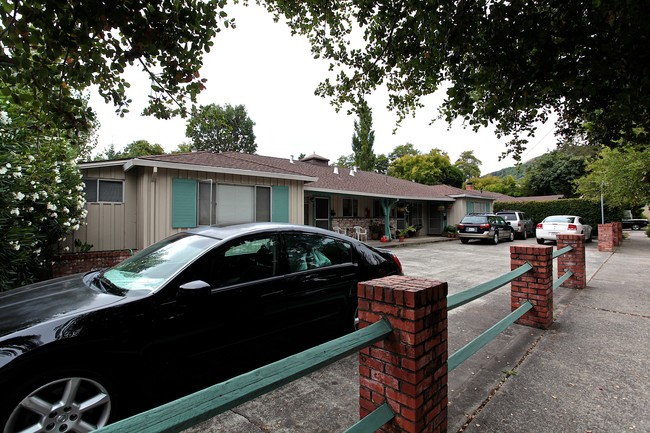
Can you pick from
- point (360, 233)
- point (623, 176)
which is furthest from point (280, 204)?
point (623, 176)

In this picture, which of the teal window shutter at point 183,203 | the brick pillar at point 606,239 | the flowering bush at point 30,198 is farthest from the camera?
the brick pillar at point 606,239

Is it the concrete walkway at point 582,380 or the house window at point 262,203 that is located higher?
the house window at point 262,203

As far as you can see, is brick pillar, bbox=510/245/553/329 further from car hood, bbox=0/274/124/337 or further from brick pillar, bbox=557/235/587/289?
car hood, bbox=0/274/124/337

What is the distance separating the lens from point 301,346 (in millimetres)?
3287

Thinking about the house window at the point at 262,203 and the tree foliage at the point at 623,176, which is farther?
the tree foliage at the point at 623,176

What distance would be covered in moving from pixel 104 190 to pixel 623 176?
20.4 meters

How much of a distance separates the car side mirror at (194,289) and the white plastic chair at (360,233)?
44.7 ft

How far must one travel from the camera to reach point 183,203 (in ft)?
29.7

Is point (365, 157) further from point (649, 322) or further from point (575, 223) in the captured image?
point (649, 322)

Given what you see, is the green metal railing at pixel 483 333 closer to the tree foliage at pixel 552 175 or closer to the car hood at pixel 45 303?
the car hood at pixel 45 303

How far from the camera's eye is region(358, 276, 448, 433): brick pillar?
1.71 metres

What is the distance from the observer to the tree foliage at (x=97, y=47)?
8.21 feet

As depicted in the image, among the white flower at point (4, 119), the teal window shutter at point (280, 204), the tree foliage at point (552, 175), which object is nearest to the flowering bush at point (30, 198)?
the white flower at point (4, 119)

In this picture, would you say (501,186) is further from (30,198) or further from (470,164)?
(30,198)
